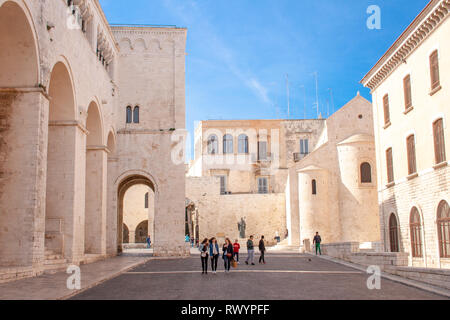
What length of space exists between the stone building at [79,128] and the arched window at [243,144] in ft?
76.0

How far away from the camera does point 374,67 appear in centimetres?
2608

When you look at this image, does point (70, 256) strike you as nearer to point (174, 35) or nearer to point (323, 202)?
point (174, 35)

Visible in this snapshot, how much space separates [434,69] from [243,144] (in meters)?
35.0

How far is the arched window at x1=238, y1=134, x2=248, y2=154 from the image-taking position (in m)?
54.3

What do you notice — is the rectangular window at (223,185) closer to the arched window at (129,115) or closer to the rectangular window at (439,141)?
the arched window at (129,115)

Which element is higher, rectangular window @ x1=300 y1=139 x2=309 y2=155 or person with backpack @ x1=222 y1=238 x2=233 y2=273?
rectangular window @ x1=300 y1=139 x2=309 y2=155

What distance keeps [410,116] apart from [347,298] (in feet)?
45.1

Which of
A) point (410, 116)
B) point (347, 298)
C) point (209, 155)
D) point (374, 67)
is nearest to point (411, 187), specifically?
point (410, 116)

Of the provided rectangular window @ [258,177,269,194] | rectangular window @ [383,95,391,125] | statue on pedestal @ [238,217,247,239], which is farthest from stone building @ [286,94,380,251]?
rectangular window @ [258,177,269,194]

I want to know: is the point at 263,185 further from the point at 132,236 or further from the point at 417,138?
the point at 417,138

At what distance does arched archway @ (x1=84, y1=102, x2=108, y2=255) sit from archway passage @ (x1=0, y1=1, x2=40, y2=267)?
9195 mm

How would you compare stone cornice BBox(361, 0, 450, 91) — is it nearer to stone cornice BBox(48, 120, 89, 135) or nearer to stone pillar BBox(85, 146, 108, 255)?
stone cornice BBox(48, 120, 89, 135)

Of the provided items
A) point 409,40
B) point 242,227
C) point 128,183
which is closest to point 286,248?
point 242,227
